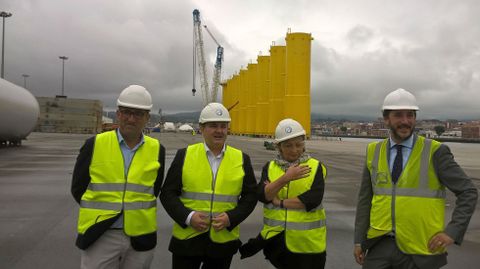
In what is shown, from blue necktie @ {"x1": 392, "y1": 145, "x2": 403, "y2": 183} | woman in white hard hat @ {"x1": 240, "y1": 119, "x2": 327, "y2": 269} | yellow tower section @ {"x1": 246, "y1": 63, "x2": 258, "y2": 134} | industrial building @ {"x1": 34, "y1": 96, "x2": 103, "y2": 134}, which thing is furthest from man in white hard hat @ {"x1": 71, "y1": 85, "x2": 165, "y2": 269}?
industrial building @ {"x1": 34, "y1": 96, "x2": 103, "y2": 134}

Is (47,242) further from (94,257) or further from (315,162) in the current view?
(315,162)

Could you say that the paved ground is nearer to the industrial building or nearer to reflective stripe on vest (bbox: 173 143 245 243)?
reflective stripe on vest (bbox: 173 143 245 243)

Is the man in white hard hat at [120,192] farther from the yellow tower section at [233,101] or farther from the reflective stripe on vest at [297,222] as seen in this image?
the yellow tower section at [233,101]

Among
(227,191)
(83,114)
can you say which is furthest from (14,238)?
(83,114)

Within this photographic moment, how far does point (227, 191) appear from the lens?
3.33m

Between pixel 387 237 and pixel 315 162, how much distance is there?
0.81 metres

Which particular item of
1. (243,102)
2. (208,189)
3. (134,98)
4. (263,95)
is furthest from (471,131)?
(134,98)

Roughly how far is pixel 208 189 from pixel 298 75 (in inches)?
1869

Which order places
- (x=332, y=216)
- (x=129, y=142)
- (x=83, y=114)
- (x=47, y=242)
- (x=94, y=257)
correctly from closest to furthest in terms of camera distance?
(x=94, y=257)
(x=129, y=142)
(x=47, y=242)
(x=332, y=216)
(x=83, y=114)

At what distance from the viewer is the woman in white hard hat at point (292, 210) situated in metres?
3.34

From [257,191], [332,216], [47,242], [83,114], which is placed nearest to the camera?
[257,191]

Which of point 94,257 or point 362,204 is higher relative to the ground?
point 362,204

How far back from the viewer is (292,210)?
3377mm

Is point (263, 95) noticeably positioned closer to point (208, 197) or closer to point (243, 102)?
point (243, 102)
